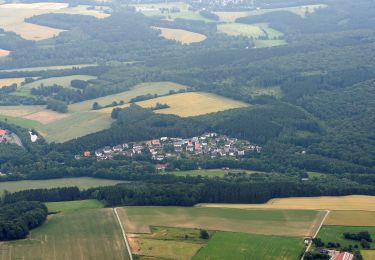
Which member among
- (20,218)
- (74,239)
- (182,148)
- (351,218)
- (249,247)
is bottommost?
(182,148)

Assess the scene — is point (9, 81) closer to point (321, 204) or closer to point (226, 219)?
point (226, 219)

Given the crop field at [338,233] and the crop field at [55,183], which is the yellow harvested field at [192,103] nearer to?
the crop field at [55,183]

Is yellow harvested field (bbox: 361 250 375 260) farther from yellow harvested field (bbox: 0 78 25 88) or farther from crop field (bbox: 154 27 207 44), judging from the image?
crop field (bbox: 154 27 207 44)

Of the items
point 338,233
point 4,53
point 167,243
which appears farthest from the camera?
point 4,53

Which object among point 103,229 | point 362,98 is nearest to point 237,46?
point 362,98

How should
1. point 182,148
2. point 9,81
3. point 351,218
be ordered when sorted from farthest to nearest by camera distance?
point 9,81 → point 182,148 → point 351,218

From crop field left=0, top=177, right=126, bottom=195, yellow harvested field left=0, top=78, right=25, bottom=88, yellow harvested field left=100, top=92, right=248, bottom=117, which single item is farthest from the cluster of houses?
yellow harvested field left=0, top=78, right=25, bottom=88

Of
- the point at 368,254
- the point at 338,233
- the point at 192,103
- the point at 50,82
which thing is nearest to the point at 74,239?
the point at 338,233
